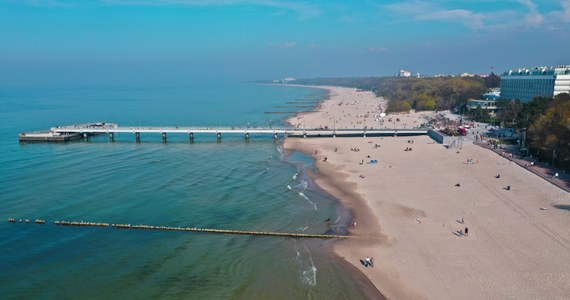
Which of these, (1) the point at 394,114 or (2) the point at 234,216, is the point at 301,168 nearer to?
(2) the point at 234,216

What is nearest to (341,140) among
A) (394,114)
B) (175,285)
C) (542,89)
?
(394,114)

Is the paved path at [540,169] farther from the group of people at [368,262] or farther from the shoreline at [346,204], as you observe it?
the group of people at [368,262]

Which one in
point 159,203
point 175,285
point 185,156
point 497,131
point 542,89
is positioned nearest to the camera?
point 175,285

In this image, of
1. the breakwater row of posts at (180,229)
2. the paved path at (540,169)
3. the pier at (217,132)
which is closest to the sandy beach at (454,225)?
the paved path at (540,169)

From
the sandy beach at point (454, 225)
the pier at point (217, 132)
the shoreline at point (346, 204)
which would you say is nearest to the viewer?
the sandy beach at point (454, 225)

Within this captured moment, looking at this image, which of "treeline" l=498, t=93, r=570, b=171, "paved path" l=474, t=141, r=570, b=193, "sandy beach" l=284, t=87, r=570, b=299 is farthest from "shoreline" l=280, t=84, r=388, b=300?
"treeline" l=498, t=93, r=570, b=171

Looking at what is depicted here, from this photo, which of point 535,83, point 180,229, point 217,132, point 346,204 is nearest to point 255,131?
point 217,132
